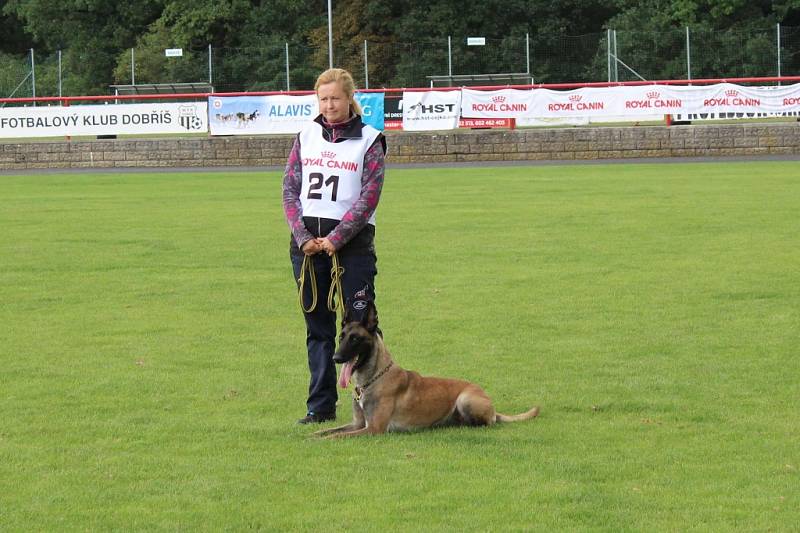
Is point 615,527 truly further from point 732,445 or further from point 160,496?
point 160,496

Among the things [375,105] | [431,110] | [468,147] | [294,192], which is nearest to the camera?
[294,192]

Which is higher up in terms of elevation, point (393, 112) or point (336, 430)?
point (393, 112)

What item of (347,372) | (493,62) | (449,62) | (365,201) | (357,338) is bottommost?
(347,372)

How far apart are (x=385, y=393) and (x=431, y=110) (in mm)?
25993

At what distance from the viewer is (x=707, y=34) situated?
146 ft

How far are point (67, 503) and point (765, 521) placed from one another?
2.97 m

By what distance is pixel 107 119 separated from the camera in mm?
33562

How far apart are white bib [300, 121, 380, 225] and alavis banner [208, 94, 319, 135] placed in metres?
25.5

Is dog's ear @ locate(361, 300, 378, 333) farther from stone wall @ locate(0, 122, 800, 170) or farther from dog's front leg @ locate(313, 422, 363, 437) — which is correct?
stone wall @ locate(0, 122, 800, 170)

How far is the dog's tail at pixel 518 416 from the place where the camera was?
281 inches

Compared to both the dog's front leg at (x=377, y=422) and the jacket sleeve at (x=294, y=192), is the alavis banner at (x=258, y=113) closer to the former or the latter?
the jacket sleeve at (x=294, y=192)

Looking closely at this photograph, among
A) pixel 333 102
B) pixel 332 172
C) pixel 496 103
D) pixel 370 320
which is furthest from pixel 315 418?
pixel 496 103

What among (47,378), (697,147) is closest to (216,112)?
(697,147)

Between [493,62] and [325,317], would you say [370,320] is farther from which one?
[493,62]
